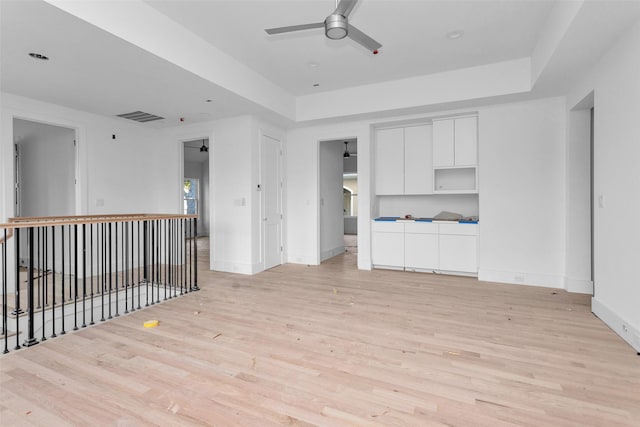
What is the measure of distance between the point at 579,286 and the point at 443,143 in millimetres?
2664

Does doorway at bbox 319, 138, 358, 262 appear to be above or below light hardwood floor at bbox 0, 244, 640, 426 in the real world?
above

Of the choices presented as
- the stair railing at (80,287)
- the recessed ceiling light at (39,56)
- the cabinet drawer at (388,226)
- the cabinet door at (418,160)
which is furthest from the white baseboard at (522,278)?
the recessed ceiling light at (39,56)

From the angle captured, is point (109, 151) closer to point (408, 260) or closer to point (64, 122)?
point (64, 122)

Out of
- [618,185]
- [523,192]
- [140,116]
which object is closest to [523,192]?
[523,192]

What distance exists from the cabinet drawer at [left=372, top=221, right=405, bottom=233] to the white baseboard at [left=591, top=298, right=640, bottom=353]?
2686mm

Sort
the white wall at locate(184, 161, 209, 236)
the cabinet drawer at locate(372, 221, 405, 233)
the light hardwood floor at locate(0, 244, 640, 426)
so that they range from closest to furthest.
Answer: the light hardwood floor at locate(0, 244, 640, 426)
the cabinet drawer at locate(372, 221, 405, 233)
the white wall at locate(184, 161, 209, 236)

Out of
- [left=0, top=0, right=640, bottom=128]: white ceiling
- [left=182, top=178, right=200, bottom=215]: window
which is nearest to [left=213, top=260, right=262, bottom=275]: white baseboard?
[left=0, top=0, right=640, bottom=128]: white ceiling

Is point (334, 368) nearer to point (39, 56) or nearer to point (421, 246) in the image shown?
point (421, 246)

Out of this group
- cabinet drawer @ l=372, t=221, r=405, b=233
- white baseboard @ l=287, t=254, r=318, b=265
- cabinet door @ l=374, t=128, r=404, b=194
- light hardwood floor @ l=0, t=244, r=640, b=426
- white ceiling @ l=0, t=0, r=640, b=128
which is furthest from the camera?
white baseboard @ l=287, t=254, r=318, b=265

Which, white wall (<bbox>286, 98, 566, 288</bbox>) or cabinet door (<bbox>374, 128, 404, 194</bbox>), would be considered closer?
white wall (<bbox>286, 98, 566, 288</bbox>)

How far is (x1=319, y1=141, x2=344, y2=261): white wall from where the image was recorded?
22.0 feet

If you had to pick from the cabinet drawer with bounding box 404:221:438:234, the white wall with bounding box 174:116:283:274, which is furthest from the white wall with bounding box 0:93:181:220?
the cabinet drawer with bounding box 404:221:438:234

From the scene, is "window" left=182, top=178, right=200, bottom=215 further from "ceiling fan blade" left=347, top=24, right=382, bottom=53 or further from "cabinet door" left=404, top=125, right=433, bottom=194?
"ceiling fan blade" left=347, top=24, right=382, bottom=53

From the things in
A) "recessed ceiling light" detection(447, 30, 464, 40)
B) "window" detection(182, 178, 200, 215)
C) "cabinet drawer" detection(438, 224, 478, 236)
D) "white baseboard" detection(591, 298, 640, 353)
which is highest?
"recessed ceiling light" detection(447, 30, 464, 40)
